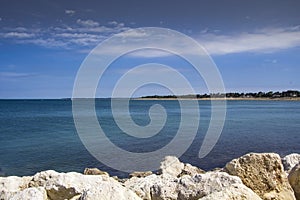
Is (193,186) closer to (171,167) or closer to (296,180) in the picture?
(296,180)

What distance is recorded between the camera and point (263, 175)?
596 centimetres

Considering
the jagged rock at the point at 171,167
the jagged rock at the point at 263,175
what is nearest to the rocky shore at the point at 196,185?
the jagged rock at the point at 263,175

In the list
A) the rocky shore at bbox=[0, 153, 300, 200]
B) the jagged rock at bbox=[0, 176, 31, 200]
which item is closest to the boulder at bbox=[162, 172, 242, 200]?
the rocky shore at bbox=[0, 153, 300, 200]

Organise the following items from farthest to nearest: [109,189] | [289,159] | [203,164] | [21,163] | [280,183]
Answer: [21,163], [203,164], [289,159], [280,183], [109,189]

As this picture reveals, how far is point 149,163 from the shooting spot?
18.5 metres

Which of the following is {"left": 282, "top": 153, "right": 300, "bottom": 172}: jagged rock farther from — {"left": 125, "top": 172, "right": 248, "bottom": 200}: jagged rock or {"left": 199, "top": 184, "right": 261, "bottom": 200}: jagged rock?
{"left": 199, "top": 184, "right": 261, "bottom": 200}: jagged rock

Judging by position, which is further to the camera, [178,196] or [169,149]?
[169,149]

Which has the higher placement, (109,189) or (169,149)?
(109,189)

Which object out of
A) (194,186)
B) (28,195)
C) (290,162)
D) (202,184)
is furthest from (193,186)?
(290,162)

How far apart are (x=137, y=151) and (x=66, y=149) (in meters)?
5.20

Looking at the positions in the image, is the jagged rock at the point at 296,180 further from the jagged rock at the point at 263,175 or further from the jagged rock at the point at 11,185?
the jagged rock at the point at 11,185

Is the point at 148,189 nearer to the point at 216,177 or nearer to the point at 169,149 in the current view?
the point at 216,177

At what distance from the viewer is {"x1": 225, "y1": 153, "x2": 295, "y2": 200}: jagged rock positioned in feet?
19.1

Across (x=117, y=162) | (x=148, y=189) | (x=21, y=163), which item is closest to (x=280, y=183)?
(x=148, y=189)
